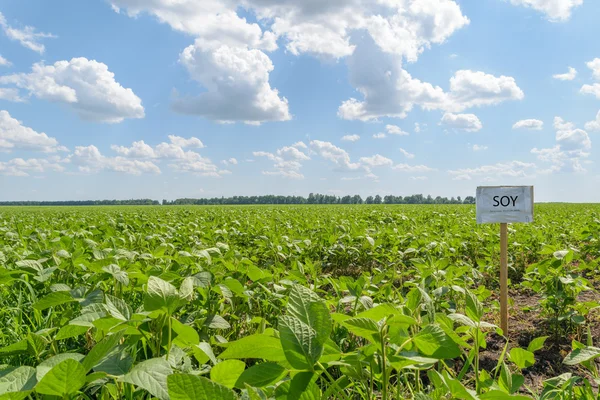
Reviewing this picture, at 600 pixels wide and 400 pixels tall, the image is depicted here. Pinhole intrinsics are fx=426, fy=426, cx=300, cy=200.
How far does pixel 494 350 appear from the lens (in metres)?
3.24

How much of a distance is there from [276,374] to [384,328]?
280 millimetres

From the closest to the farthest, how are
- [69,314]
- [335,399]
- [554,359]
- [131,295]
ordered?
[335,399], [69,314], [554,359], [131,295]

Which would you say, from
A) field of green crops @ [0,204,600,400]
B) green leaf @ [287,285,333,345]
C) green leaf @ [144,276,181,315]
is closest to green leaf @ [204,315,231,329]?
field of green crops @ [0,204,600,400]

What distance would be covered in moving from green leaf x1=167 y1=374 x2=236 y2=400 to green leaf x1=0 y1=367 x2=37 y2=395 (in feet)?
1.55

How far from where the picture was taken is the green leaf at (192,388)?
68 cm

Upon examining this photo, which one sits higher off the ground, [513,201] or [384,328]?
[513,201]

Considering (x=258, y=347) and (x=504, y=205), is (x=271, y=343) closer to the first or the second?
(x=258, y=347)

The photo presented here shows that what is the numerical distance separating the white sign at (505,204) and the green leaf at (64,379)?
325cm

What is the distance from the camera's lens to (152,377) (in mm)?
953

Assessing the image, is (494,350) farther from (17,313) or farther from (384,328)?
(17,313)

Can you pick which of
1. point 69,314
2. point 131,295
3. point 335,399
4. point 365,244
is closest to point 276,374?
point 335,399

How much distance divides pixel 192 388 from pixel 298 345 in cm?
25

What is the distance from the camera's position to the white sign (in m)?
3.45

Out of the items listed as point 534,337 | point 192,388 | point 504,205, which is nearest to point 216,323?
point 192,388
